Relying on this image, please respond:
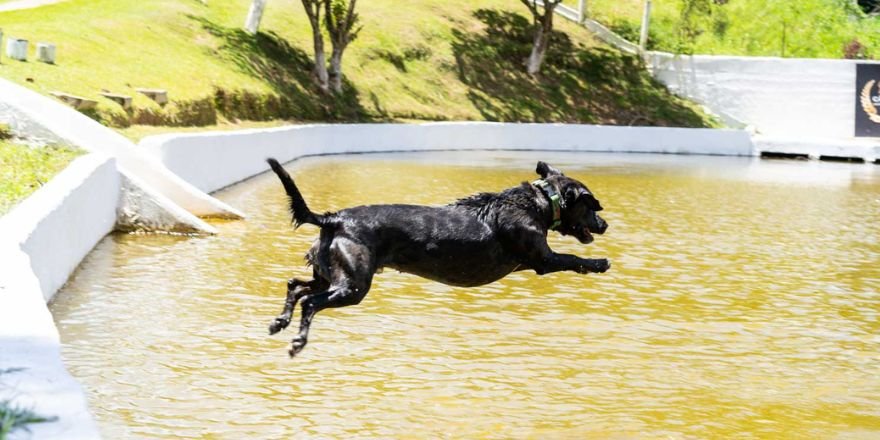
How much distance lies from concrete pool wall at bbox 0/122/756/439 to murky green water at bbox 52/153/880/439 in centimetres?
59

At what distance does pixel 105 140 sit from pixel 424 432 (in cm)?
1145

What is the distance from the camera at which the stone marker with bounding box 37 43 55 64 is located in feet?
95.2

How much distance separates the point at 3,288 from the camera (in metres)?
7.96

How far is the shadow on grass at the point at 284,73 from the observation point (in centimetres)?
4188

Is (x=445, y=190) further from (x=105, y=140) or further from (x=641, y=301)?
(x=641, y=301)

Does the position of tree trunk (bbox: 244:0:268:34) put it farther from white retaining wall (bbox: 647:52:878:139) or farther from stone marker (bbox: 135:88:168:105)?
white retaining wall (bbox: 647:52:878:139)

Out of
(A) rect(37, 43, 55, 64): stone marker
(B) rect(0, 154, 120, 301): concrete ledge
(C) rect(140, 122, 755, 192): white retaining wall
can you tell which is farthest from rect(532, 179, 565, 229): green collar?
(A) rect(37, 43, 55, 64): stone marker

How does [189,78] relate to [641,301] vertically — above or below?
above

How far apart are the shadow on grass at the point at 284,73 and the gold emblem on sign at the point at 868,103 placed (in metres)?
19.9

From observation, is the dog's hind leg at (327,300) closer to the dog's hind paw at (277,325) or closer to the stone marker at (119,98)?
the dog's hind paw at (277,325)

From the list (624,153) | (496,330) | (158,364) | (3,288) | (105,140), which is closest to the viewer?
(3,288)

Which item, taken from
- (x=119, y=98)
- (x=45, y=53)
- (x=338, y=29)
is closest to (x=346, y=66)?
(x=338, y=29)

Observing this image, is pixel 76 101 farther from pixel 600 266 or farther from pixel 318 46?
pixel 318 46

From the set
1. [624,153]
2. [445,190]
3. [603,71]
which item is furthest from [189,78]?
[603,71]
